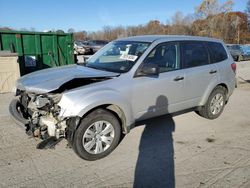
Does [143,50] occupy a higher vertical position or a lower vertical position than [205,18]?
lower

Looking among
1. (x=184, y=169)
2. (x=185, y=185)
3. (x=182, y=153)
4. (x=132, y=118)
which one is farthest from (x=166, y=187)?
(x=132, y=118)

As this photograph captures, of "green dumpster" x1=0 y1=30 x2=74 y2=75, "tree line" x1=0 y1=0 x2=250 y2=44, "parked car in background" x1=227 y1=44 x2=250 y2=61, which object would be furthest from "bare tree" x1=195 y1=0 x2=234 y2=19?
"green dumpster" x1=0 y1=30 x2=74 y2=75

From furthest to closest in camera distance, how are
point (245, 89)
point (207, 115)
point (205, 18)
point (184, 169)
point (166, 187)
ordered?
point (205, 18), point (245, 89), point (207, 115), point (184, 169), point (166, 187)

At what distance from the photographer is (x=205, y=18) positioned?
51.5 m

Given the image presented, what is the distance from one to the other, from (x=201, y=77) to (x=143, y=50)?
149 centimetres

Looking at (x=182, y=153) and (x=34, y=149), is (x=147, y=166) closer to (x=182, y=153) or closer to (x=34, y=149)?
(x=182, y=153)

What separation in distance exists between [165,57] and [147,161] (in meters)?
1.93

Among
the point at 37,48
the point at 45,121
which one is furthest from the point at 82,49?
the point at 45,121

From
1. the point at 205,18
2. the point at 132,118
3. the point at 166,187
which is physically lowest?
the point at 166,187

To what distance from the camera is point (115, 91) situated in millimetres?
3910

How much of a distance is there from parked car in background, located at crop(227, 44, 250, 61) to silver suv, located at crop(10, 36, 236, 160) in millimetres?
18537

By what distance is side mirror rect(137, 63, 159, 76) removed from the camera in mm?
4125

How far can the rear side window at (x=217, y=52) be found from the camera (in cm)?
551

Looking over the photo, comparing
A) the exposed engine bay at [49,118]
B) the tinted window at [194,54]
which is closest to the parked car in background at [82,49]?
the tinted window at [194,54]
